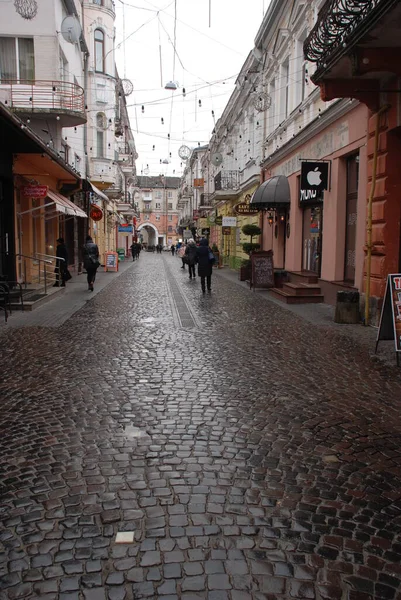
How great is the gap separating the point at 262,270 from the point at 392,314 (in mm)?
10165

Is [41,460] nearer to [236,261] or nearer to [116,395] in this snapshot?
[116,395]

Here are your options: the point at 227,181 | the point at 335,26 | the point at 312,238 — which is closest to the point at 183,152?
the point at 227,181

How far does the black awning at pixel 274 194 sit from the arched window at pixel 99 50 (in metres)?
16.8

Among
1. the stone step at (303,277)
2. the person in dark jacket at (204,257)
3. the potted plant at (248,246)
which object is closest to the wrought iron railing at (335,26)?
the stone step at (303,277)

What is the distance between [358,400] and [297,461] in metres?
1.84

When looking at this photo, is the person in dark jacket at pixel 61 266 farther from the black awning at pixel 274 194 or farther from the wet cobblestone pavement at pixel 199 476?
the wet cobblestone pavement at pixel 199 476

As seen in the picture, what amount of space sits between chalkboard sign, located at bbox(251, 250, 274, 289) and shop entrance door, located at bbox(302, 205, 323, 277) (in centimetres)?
112

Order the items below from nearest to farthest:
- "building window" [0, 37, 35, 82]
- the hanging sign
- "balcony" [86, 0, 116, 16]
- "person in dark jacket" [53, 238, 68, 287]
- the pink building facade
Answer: the hanging sign, the pink building facade, "person in dark jacket" [53, 238, 68, 287], "building window" [0, 37, 35, 82], "balcony" [86, 0, 116, 16]

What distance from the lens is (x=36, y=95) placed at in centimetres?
2002

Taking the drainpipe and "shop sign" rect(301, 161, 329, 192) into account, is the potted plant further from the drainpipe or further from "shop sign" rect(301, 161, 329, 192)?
the drainpipe

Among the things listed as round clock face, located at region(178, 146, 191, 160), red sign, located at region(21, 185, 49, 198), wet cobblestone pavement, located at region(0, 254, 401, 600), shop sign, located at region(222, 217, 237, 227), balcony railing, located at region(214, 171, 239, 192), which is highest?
round clock face, located at region(178, 146, 191, 160)

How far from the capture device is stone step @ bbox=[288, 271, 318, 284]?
1520 cm

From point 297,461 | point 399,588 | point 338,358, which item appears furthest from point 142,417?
point 338,358

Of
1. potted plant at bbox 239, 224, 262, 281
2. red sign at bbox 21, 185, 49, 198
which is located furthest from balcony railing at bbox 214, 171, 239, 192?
red sign at bbox 21, 185, 49, 198
